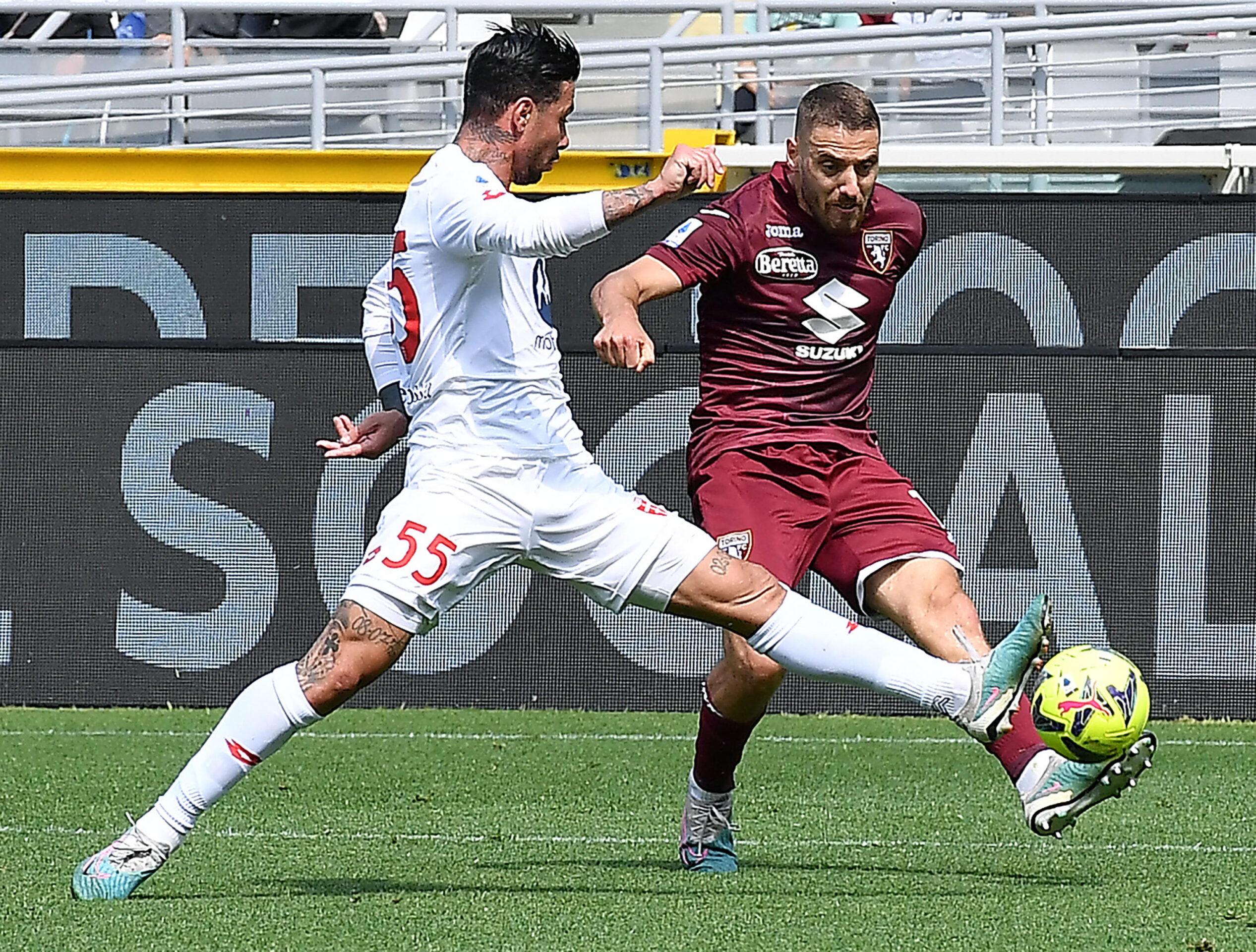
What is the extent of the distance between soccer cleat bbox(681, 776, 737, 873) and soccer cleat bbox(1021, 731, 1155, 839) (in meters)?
1.00

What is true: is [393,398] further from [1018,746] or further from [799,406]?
[1018,746]

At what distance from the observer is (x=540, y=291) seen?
18.0 feet

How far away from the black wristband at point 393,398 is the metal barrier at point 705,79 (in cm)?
→ 574

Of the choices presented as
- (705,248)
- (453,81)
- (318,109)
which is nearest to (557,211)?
(705,248)

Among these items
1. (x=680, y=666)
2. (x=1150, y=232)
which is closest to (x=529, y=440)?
(x=680, y=666)

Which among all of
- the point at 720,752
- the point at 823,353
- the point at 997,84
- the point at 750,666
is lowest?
the point at 720,752

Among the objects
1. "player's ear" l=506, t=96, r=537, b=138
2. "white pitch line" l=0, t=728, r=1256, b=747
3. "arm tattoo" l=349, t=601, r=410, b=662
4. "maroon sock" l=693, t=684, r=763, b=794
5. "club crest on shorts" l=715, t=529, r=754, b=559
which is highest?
"player's ear" l=506, t=96, r=537, b=138

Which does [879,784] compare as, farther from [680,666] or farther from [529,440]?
[529,440]

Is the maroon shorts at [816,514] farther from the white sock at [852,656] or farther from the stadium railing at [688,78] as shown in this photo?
the stadium railing at [688,78]

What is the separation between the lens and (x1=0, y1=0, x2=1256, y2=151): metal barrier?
460 inches

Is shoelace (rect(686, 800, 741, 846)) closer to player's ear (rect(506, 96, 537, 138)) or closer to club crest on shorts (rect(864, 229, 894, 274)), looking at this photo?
club crest on shorts (rect(864, 229, 894, 274))

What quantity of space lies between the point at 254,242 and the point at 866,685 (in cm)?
528

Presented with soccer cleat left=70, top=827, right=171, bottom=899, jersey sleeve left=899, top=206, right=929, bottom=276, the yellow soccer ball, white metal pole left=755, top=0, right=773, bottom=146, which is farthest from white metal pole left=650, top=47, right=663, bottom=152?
soccer cleat left=70, top=827, right=171, bottom=899

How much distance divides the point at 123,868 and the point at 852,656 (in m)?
1.86
